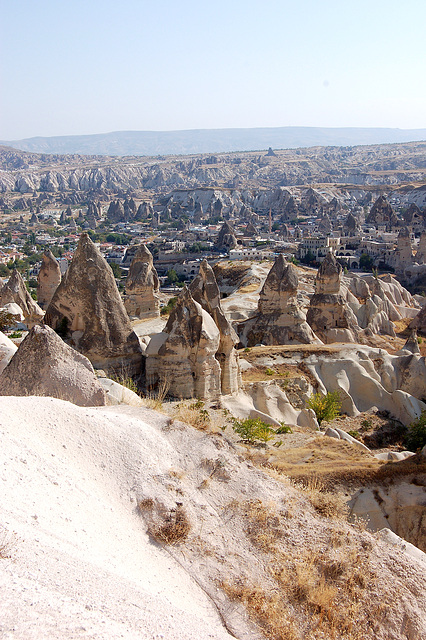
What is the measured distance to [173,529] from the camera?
17.7 ft

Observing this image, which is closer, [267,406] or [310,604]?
[310,604]

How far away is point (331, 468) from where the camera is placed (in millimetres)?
8875

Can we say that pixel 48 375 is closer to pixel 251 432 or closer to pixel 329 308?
pixel 251 432

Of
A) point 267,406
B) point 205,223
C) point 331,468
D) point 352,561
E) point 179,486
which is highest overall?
point 179,486

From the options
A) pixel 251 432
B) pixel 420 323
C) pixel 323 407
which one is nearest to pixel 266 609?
pixel 251 432

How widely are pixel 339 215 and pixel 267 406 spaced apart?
301 ft

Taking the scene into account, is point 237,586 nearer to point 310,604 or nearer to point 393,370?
point 310,604

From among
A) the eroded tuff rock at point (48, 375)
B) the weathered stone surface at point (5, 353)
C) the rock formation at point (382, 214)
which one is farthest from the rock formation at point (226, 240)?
the eroded tuff rock at point (48, 375)

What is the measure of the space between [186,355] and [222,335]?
1438mm

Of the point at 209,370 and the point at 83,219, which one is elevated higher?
the point at 209,370

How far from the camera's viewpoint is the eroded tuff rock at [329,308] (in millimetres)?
25145

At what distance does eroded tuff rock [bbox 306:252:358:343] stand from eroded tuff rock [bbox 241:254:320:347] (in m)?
3.17

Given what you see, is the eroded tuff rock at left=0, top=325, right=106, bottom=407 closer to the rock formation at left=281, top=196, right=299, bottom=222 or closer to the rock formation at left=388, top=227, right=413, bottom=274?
the rock formation at left=388, top=227, right=413, bottom=274

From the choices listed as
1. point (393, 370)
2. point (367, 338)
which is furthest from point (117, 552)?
point (367, 338)
